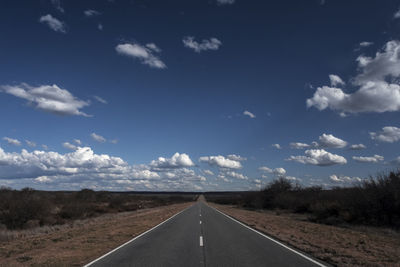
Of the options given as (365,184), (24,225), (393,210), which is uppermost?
(365,184)

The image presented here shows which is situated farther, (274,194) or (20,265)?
(274,194)

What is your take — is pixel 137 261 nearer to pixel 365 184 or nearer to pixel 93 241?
pixel 93 241

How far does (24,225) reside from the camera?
89.7 feet

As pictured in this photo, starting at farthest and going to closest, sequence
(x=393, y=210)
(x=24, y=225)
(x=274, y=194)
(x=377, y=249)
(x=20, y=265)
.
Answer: (x=274, y=194) < (x=24, y=225) < (x=393, y=210) < (x=377, y=249) < (x=20, y=265)

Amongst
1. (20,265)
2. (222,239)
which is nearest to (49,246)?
(20,265)

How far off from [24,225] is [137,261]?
22.5 metres

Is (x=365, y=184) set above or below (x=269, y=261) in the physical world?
above

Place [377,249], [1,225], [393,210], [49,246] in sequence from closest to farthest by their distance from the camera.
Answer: [377,249] < [49,246] < [393,210] < [1,225]

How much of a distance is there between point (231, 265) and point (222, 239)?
19.1ft

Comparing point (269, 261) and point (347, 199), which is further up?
point (347, 199)

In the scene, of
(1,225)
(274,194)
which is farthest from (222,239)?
(274,194)

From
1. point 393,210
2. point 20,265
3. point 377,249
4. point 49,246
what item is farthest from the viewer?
point 393,210

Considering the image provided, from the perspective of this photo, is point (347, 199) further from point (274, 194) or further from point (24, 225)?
point (274, 194)

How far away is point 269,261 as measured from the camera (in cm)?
938
